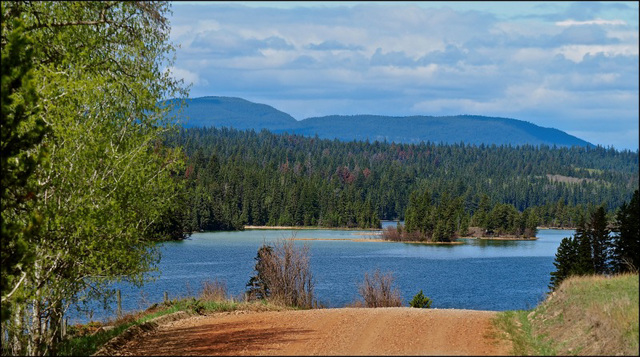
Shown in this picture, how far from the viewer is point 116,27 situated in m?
21.9

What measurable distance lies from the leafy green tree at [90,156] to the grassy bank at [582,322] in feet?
34.3

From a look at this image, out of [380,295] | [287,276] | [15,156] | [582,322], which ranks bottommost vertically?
[380,295]

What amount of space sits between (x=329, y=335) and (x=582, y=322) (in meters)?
6.19

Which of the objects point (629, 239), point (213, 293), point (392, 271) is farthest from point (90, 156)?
point (629, 239)

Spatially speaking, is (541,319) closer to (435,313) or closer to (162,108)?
(435,313)

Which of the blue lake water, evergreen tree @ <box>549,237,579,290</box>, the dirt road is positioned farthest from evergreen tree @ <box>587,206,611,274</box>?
the dirt road

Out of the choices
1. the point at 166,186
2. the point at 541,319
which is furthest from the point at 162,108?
the point at 541,319

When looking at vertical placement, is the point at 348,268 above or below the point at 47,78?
below

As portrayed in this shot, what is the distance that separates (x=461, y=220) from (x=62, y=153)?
161 m

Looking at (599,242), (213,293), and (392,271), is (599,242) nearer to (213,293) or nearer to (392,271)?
(392,271)

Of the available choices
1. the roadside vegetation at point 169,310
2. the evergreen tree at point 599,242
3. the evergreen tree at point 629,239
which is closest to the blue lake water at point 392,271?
the roadside vegetation at point 169,310

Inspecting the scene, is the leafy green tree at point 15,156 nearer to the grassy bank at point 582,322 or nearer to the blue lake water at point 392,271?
the grassy bank at point 582,322

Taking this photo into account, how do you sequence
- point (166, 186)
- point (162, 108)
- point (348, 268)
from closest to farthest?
point (166, 186) → point (162, 108) → point (348, 268)

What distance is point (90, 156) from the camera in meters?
19.4
